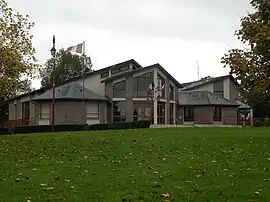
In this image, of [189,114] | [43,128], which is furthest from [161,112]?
[43,128]

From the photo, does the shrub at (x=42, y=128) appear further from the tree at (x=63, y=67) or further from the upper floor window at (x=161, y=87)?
the tree at (x=63, y=67)

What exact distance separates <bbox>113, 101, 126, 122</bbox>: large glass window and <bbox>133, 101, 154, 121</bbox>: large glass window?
145 centimetres

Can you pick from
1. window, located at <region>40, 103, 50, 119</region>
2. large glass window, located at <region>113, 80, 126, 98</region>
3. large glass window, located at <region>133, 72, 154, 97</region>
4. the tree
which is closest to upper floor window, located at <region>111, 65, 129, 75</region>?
large glass window, located at <region>113, 80, 126, 98</region>

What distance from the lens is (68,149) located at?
19.5m

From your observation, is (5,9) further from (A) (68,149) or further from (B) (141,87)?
(B) (141,87)

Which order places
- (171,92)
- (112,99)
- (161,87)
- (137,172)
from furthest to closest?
(171,92)
(161,87)
(112,99)
(137,172)

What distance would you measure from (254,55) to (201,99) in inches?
1838

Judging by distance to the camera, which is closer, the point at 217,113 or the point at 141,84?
→ the point at 141,84

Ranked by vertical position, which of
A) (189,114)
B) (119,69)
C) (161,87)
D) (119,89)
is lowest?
(189,114)

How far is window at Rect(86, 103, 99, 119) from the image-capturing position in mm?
54625

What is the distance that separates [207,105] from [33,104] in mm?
23974

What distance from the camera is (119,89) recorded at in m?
56.6

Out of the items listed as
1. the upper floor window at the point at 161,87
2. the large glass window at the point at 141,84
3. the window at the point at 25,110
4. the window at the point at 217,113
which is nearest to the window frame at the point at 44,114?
the window at the point at 25,110

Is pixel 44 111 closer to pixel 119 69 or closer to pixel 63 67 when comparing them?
pixel 119 69
